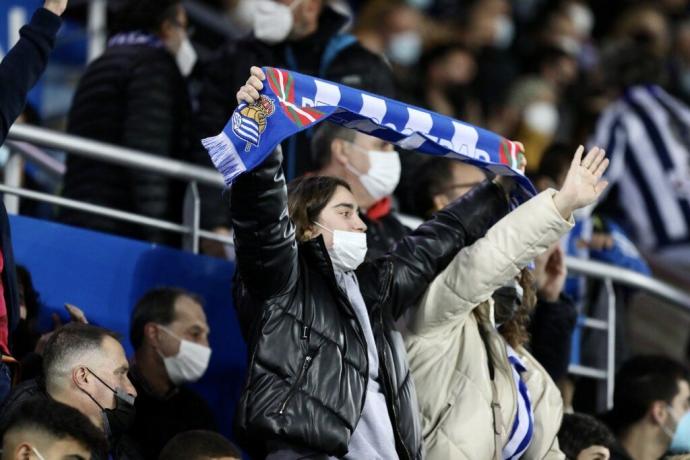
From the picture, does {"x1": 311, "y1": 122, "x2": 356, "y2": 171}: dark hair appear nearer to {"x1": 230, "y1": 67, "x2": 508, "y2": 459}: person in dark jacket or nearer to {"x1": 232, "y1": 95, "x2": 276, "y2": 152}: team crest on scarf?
{"x1": 230, "y1": 67, "x2": 508, "y2": 459}: person in dark jacket

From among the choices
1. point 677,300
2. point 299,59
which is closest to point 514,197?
point 299,59

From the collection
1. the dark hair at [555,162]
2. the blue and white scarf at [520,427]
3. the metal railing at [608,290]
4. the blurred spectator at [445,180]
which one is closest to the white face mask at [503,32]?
the dark hair at [555,162]

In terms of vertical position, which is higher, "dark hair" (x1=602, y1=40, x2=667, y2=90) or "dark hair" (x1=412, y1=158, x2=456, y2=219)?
"dark hair" (x1=412, y1=158, x2=456, y2=219)

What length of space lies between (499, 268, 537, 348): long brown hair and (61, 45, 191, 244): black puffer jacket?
1958 mm

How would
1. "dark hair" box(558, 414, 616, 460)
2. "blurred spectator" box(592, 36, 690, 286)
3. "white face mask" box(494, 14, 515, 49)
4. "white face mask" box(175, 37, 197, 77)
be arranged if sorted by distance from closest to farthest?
1. "dark hair" box(558, 414, 616, 460)
2. "white face mask" box(175, 37, 197, 77)
3. "blurred spectator" box(592, 36, 690, 286)
4. "white face mask" box(494, 14, 515, 49)

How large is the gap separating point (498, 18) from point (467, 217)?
6.90 metres

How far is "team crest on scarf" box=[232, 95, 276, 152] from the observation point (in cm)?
557

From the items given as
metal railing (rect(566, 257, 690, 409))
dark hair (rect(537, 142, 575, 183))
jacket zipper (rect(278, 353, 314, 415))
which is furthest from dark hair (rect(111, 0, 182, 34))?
jacket zipper (rect(278, 353, 314, 415))

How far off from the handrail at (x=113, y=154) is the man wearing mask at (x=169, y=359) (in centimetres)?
66

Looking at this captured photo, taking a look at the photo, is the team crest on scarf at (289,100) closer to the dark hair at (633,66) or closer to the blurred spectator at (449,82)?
the blurred spectator at (449,82)

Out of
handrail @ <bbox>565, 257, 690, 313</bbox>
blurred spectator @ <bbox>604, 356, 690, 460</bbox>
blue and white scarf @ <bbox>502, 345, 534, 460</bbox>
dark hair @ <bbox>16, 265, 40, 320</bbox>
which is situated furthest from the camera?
handrail @ <bbox>565, 257, 690, 313</bbox>

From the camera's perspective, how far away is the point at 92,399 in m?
5.78

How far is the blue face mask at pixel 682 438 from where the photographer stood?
Answer: 24.9 feet

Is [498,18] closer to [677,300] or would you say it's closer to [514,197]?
[677,300]
